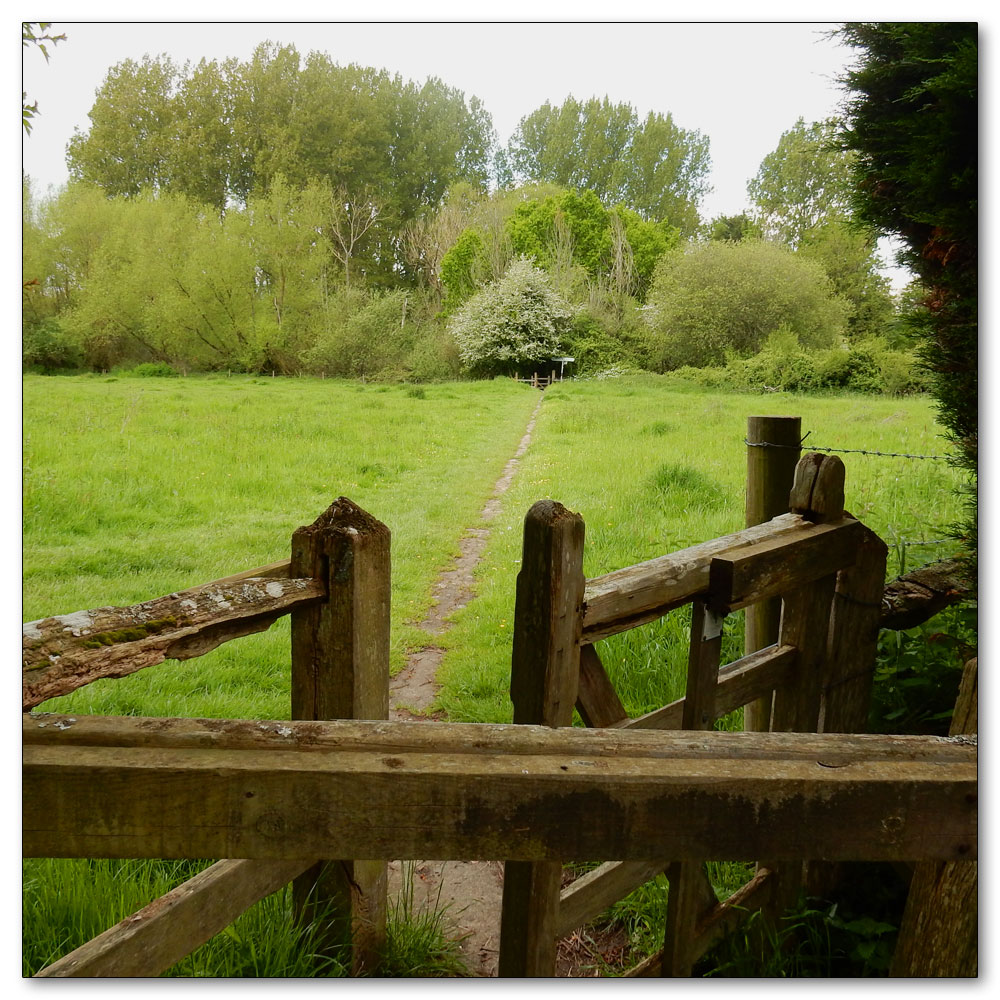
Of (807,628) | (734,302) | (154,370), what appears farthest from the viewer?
(734,302)

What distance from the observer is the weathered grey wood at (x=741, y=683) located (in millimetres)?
1894

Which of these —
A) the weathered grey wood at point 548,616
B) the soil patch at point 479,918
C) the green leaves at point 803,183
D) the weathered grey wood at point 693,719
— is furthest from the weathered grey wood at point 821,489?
the soil patch at point 479,918

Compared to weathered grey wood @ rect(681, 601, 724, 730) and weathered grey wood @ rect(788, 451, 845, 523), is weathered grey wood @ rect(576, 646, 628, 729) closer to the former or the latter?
weathered grey wood @ rect(681, 601, 724, 730)

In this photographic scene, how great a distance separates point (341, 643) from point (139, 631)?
417mm

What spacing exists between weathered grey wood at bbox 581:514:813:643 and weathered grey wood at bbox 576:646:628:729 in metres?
0.10

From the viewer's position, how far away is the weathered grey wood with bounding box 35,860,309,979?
1.34 meters

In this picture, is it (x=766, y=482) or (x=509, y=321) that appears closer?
(x=766, y=482)

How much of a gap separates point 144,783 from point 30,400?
2.82 meters

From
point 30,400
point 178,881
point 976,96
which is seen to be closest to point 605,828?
point 178,881

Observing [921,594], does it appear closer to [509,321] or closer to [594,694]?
[594,694]

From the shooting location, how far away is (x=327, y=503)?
21.4ft

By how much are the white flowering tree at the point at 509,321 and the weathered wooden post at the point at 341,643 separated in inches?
233

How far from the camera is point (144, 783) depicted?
821 millimetres

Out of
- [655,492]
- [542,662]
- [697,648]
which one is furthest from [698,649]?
[655,492]
